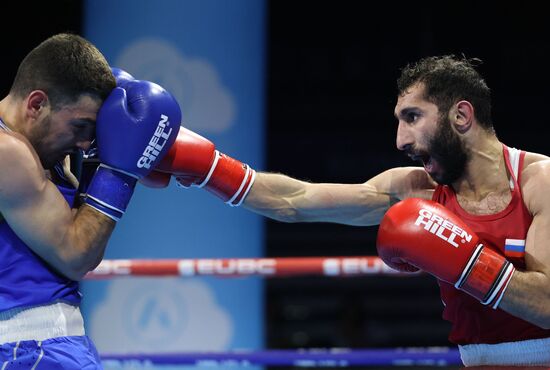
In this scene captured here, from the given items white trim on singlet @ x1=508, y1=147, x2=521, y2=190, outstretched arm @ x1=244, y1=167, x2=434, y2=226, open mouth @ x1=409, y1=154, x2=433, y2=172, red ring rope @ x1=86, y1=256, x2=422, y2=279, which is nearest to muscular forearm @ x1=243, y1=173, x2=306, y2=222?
outstretched arm @ x1=244, y1=167, x2=434, y2=226

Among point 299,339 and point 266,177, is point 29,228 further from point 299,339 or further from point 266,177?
point 299,339

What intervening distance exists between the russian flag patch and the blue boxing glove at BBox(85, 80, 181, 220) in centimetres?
102

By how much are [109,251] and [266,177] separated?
2.54m

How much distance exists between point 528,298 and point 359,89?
650 cm

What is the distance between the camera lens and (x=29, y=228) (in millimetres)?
2078

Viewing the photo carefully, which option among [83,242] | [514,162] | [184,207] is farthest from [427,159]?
[184,207]

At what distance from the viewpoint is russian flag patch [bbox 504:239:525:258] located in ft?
7.89

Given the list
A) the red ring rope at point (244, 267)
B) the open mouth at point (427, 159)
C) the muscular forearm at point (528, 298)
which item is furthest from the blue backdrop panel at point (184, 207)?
the muscular forearm at point (528, 298)

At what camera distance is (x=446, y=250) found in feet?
7.53

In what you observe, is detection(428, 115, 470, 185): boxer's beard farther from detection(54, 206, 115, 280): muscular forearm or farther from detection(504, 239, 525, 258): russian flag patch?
detection(54, 206, 115, 280): muscular forearm

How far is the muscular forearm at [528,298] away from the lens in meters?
2.27

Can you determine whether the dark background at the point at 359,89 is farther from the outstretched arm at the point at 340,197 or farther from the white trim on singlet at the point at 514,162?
the white trim on singlet at the point at 514,162

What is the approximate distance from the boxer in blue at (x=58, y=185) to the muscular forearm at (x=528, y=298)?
1031 mm

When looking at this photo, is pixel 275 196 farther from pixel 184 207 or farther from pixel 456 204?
pixel 184 207
